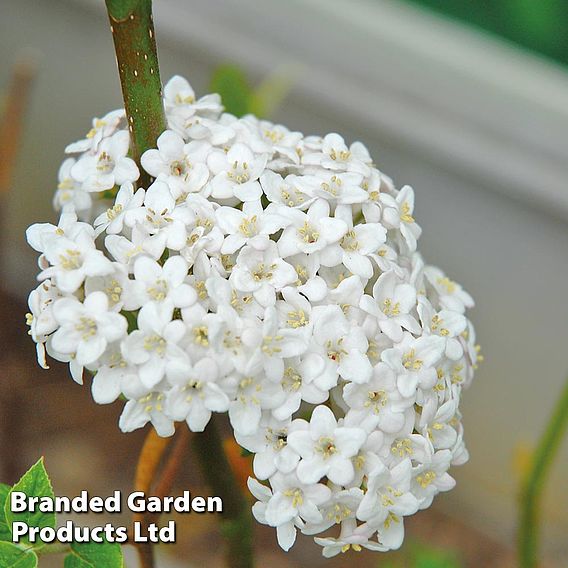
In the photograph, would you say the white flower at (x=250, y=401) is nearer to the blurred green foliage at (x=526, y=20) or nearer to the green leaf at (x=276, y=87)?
the green leaf at (x=276, y=87)

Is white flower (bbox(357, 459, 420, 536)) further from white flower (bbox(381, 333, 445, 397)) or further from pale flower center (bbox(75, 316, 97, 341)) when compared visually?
pale flower center (bbox(75, 316, 97, 341))

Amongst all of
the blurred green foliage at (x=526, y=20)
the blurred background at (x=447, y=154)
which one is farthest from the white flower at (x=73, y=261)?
the blurred green foliage at (x=526, y=20)

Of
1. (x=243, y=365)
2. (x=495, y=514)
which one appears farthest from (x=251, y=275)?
(x=495, y=514)

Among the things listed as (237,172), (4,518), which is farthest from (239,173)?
(4,518)

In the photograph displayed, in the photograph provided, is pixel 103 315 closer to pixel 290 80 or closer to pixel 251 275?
pixel 251 275

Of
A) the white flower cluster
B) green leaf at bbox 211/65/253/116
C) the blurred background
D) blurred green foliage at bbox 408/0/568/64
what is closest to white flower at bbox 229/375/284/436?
the white flower cluster

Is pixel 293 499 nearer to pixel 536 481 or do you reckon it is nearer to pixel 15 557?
pixel 15 557
